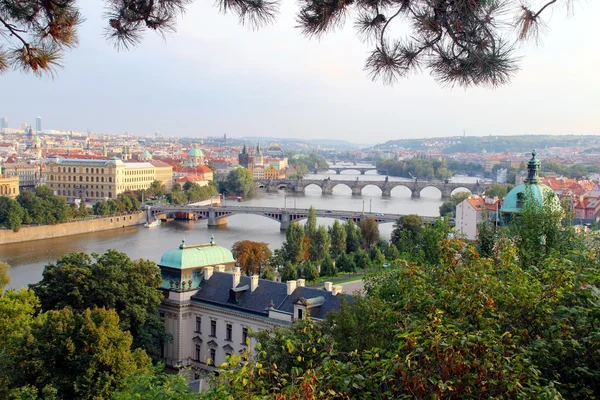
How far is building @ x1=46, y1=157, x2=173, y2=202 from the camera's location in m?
38.2

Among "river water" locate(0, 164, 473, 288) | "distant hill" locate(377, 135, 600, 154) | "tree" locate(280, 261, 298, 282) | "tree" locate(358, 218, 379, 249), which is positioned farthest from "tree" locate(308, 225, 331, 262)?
"distant hill" locate(377, 135, 600, 154)

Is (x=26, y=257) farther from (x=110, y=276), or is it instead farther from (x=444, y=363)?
(x=444, y=363)

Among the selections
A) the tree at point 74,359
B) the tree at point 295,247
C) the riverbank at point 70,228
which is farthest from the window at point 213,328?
the riverbank at point 70,228

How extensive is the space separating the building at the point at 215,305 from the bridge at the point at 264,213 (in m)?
15.7

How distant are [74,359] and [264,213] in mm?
22367

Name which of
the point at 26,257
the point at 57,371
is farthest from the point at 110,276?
the point at 26,257

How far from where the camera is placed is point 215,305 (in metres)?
10.3

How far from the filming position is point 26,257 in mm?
20516

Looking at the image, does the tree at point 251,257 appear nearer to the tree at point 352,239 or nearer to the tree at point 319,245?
the tree at point 319,245

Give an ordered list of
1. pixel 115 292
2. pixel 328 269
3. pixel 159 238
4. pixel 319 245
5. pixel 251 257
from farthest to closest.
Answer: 1. pixel 159 238
2. pixel 319 245
3. pixel 251 257
4. pixel 328 269
5. pixel 115 292

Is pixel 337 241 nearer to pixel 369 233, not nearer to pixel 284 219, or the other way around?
pixel 369 233

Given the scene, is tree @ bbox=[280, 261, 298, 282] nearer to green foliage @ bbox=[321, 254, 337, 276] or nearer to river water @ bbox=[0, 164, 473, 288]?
green foliage @ bbox=[321, 254, 337, 276]

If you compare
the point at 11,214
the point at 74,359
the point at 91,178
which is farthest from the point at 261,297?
the point at 91,178

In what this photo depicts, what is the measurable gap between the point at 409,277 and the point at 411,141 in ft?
549
